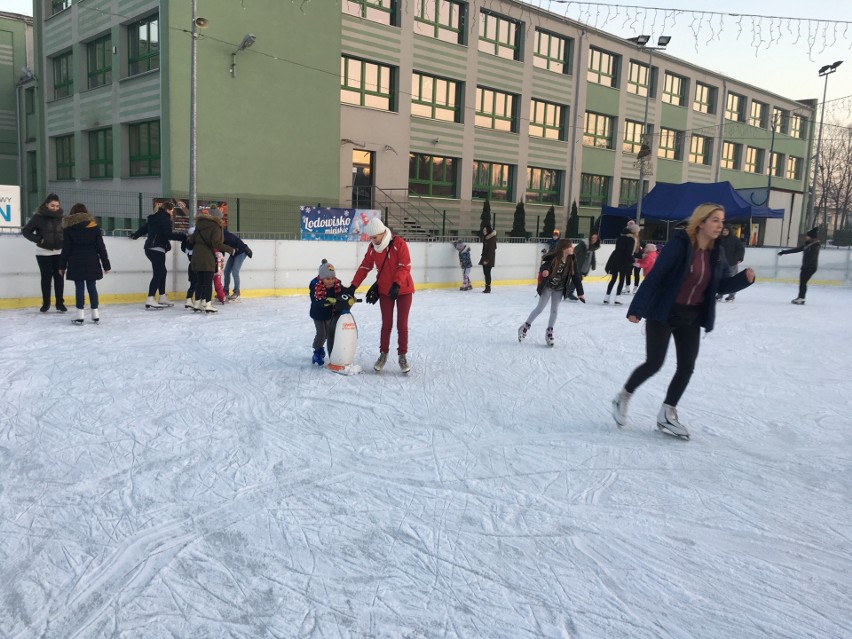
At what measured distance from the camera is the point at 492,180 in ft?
82.5

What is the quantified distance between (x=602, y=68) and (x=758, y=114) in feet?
50.9

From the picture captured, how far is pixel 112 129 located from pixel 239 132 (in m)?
4.45

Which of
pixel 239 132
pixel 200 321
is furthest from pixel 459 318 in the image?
pixel 239 132

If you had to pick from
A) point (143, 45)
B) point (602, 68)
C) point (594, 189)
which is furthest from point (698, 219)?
point (602, 68)

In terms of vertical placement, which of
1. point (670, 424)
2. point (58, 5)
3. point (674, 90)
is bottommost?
point (670, 424)

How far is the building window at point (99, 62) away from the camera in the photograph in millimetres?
19375

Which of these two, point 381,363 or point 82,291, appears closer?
point 381,363

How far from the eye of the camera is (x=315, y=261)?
42.0ft

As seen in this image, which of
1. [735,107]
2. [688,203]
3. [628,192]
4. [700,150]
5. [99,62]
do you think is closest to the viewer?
[99,62]

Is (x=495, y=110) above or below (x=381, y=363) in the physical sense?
above

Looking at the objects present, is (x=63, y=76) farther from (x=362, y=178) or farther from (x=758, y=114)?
(x=758, y=114)

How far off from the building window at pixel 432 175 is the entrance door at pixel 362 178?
160cm

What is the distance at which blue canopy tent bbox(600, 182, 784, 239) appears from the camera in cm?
2264

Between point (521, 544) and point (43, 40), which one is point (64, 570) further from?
point (43, 40)
